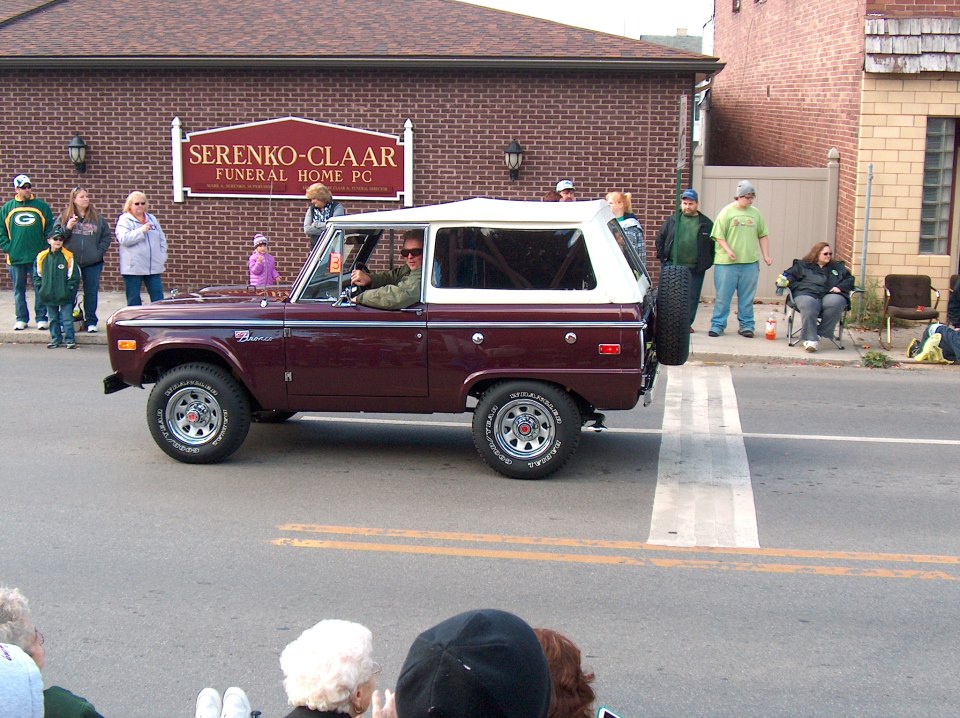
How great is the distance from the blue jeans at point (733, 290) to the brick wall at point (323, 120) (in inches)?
81.0

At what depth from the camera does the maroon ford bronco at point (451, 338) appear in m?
8.07

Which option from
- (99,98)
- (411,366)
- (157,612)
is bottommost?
(157,612)

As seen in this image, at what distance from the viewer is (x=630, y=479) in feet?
27.2

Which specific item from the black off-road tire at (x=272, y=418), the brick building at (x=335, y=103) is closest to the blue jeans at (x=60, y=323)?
the brick building at (x=335, y=103)

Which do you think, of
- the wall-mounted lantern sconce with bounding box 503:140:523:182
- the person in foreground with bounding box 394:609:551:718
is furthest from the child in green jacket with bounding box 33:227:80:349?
the person in foreground with bounding box 394:609:551:718

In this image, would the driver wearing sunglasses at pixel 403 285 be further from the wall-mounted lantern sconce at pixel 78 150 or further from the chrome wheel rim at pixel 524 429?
the wall-mounted lantern sconce at pixel 78 150

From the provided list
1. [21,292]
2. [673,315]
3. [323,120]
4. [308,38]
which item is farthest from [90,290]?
[673,315]

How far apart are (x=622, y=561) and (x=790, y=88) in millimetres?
14333

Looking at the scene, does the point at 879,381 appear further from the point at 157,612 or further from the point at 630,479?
the point at 157,612

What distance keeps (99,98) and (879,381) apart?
11428mm

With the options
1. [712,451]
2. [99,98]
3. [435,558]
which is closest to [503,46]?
[99,98]

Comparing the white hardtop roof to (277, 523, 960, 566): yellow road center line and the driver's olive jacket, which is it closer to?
the driver's olive jacket

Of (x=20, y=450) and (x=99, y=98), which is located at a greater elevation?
(x=99, y=98)

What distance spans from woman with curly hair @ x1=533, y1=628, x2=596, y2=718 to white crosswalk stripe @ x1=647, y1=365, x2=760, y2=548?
3.98 m
